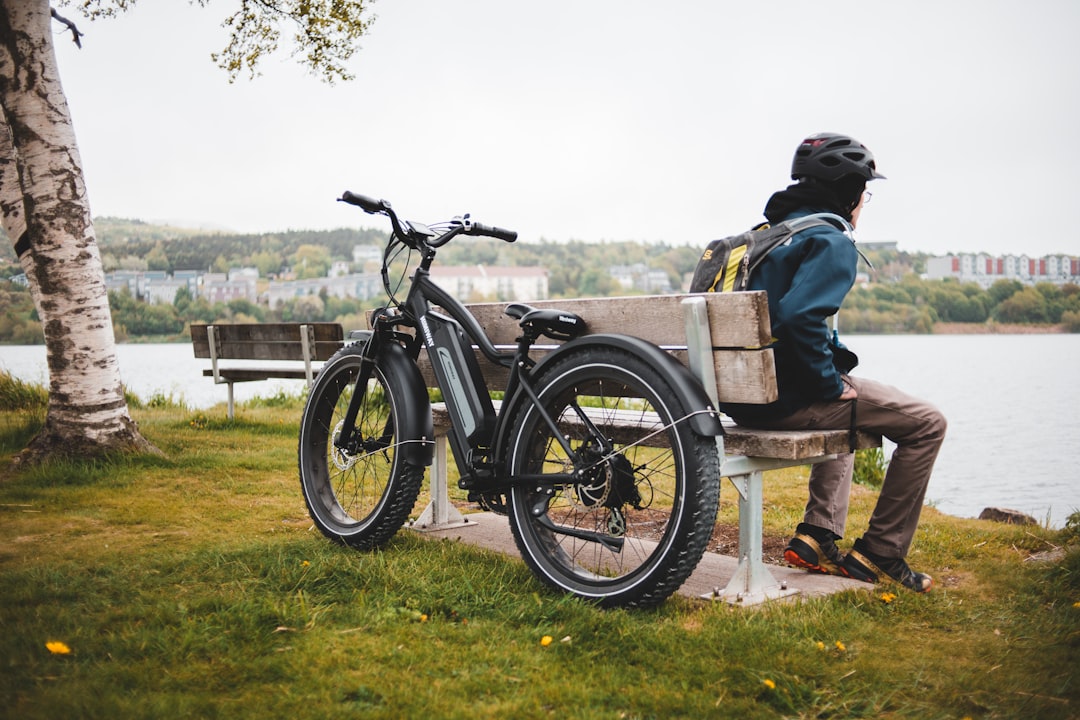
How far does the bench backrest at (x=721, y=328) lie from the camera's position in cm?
308

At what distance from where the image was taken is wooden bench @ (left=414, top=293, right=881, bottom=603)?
309cm

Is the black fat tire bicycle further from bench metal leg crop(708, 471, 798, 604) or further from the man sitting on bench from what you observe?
the man sitting on bench

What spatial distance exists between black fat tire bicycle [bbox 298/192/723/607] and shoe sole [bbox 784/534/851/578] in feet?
2.01

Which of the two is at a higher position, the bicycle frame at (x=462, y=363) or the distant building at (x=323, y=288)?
the distant building at (x=323, y=288)

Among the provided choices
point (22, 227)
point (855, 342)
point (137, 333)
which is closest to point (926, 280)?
point (855, 342)

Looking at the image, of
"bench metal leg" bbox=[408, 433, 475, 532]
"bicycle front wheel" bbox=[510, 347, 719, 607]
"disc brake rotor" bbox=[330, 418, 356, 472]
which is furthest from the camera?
"bench metal leg" bbox=[408, 433, 475, 532]

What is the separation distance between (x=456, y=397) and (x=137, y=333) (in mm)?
15017

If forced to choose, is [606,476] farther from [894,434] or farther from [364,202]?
[364,202]

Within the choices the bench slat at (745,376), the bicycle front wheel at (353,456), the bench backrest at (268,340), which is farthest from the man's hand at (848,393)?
the bench backrest at (268,340)

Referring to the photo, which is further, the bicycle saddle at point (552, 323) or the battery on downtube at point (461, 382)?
the battery on downtube at point (461, 382)

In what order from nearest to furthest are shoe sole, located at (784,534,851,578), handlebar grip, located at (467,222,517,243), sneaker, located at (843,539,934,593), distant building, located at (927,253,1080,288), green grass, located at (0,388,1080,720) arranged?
green grass, located at (0,388,1080,720) < sneaker, located at (843,539,934,593) < shoe sole, located at (784,534,851,578) < handlebar grip, located at (467,222,517,243) < distant building, located at (927,253,1080,288)

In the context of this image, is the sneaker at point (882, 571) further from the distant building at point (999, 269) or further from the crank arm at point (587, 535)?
the distant building at point (999, 269)

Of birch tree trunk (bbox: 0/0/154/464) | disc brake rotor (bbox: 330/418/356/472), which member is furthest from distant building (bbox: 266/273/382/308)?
disc brake rotor (bbox: 330/418/356/472)

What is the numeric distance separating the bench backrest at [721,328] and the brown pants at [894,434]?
441 mm
